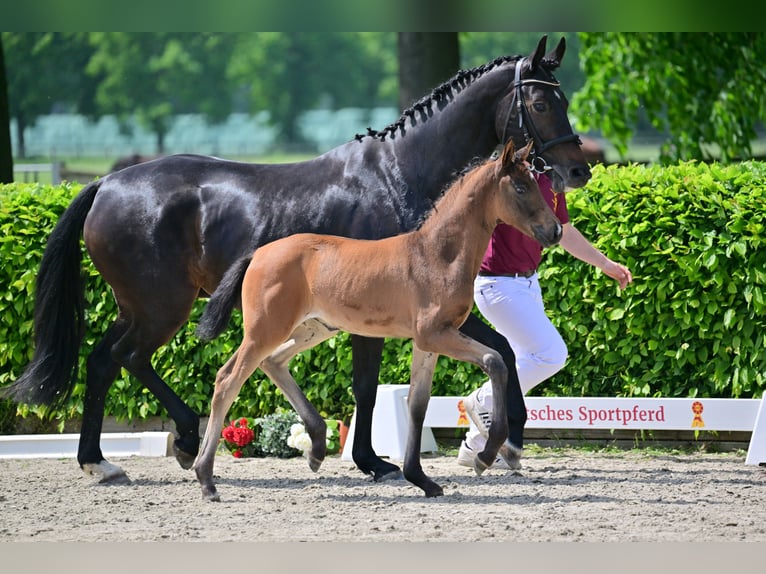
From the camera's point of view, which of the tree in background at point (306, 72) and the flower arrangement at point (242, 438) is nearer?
the flower arrangement at point (242, 438)

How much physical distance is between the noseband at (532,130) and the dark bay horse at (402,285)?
1.53 ft

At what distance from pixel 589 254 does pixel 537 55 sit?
3.71ft

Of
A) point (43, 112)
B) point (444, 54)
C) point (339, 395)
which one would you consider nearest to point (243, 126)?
point (43, 112)

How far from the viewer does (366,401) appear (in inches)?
247

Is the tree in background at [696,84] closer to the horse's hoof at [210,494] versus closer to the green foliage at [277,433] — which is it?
the green foliage at [277,433]

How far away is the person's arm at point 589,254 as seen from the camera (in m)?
6.16

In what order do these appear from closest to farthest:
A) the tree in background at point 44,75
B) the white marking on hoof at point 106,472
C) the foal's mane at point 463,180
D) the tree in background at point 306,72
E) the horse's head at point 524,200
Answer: the horse's head at point 524,200
the foal's mane at point 463,180
the white marking on hoof at point 106,472
the tree in background at point 44,75
the tree in background at point 306,72

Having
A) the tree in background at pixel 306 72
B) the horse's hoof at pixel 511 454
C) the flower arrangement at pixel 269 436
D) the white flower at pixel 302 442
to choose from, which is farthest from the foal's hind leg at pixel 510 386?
the tree in background at pixel 306 72

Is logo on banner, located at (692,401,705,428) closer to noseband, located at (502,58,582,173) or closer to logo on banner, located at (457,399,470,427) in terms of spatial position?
logo on banner, located at (457,399,470,427)

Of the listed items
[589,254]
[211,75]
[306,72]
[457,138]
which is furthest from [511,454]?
[306,72]

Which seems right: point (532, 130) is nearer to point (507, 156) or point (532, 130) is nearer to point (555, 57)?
point (555, 57)

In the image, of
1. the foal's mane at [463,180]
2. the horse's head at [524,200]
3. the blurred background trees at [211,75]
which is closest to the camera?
the horse's head at [524,200]

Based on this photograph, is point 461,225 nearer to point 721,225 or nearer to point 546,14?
point 546,14

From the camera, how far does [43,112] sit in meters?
50.8
